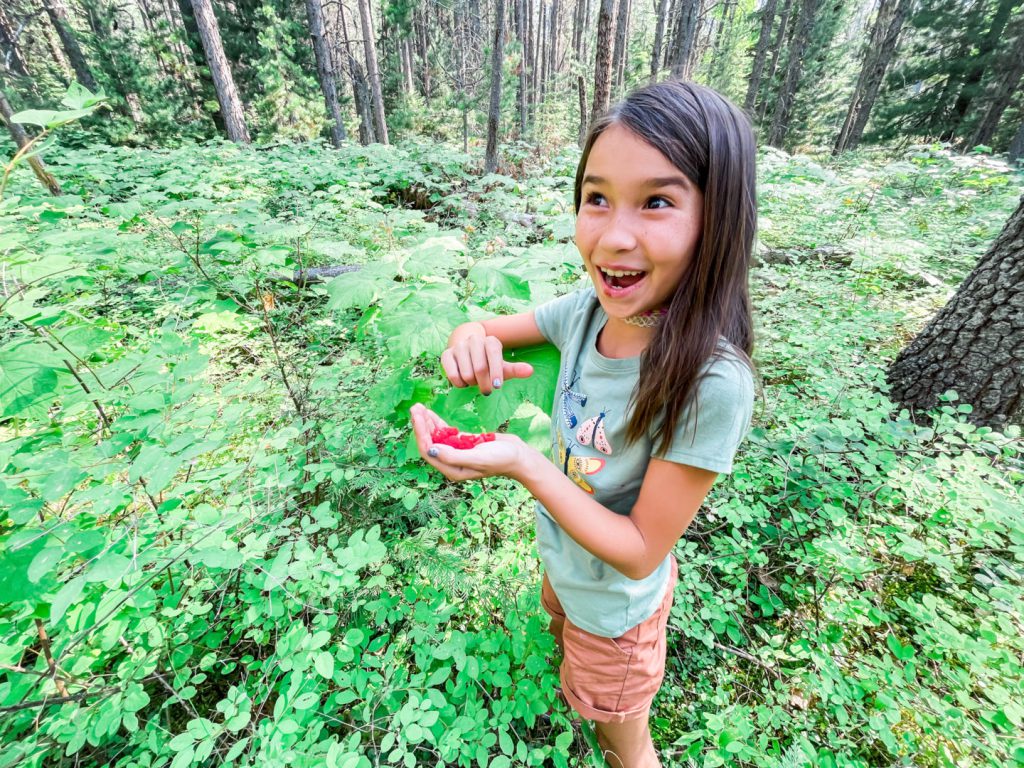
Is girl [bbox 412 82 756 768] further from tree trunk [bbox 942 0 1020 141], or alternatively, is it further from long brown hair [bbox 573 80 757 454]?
tree trunk [bbox 942 0 1020 141]

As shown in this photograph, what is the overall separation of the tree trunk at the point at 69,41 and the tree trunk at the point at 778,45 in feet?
80.3

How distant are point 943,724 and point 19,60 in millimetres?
23627

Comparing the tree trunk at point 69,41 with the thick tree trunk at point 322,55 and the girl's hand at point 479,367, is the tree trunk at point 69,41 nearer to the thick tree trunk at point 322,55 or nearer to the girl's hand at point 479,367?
the thick tree trunk at point 322,55

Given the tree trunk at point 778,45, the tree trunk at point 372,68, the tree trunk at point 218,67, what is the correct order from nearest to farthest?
the tree trunk at point 218,67 → the tree trunk at point 372,68 → the tree trunk at point 778,45

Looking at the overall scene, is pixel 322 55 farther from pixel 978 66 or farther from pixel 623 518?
pixel 978 66

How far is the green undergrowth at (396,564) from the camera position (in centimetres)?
120

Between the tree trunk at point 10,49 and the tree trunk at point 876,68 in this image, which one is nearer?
the tree trunk at point 10,49

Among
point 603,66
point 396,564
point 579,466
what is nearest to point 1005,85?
point 603,66

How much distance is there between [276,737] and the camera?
1160mm

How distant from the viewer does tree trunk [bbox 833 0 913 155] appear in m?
13.0

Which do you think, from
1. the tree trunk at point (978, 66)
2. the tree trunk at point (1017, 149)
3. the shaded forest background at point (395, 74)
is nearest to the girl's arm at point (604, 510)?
the shaded forest background at point (395, 74)

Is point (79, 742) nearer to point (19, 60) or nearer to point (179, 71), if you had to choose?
point (179, 71)

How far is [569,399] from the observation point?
4.20 ft

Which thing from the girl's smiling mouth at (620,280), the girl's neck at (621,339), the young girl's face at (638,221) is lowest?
the girl's neck at (621,339)
